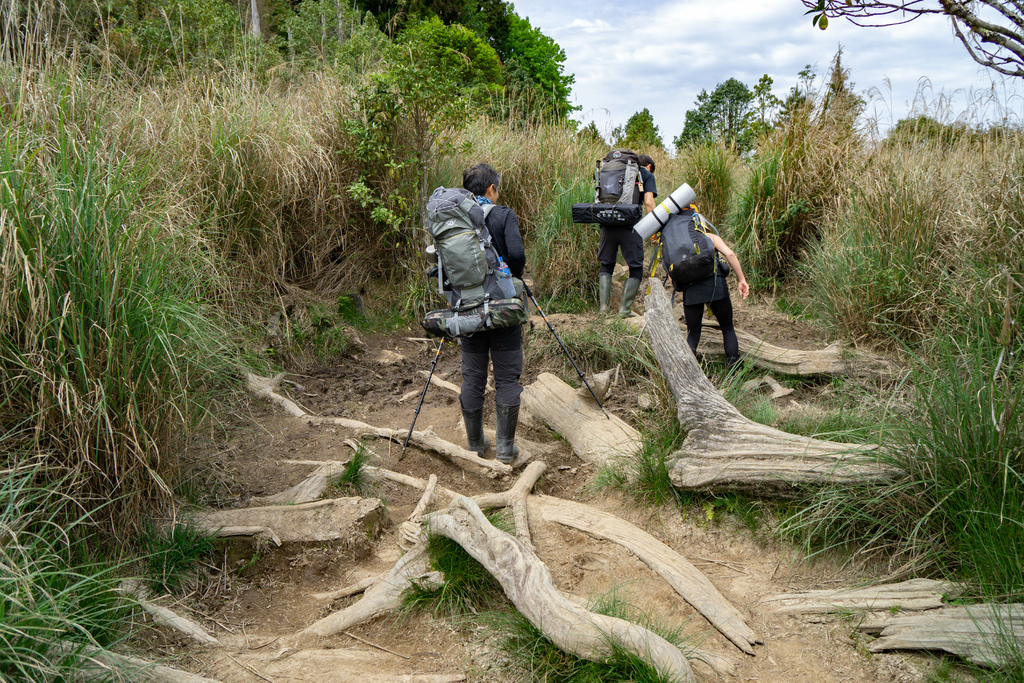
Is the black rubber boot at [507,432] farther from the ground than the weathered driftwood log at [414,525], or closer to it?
farther from the ground

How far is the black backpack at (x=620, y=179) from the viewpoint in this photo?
297 inches

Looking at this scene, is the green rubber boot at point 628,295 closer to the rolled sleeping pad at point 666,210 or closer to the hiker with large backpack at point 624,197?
the hiker with large backpack at point 624,197

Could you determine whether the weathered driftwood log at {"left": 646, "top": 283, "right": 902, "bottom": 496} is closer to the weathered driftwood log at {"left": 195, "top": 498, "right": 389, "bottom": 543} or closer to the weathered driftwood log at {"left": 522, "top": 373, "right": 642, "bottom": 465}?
the weathered driftwood log at {"left": 522, "top": 373, "right": 642, "bottom": 465}

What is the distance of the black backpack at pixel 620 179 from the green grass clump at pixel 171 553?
18.9ft

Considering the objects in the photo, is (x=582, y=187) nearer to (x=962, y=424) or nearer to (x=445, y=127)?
(x=445, y=127)

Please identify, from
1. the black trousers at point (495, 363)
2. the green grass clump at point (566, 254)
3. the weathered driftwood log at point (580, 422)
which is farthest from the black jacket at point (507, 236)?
the green grass clump at point (566, 254)

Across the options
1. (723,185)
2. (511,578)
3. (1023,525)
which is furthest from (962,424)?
(723,185)

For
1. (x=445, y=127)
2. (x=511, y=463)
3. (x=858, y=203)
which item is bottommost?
(x=511, y=463)

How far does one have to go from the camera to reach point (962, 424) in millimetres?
2842

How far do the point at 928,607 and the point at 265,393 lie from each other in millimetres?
5146

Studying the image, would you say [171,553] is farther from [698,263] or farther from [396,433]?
[698,263]

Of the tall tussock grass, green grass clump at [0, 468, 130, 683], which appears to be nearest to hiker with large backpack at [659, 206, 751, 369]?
the tall tussock grass

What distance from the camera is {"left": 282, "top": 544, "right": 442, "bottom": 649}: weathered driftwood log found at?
121 inches

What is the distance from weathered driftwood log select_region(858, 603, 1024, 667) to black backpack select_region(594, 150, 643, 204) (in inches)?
221
